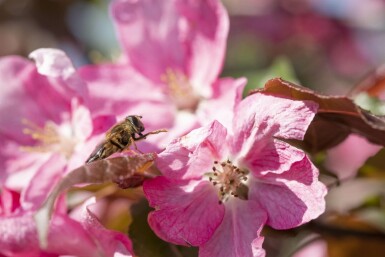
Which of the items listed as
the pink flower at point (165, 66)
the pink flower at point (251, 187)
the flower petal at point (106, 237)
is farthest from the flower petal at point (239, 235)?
the pink flower at point (165, 66)

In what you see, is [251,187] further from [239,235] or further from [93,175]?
[93,175]

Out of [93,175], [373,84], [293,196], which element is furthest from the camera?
[373,84]

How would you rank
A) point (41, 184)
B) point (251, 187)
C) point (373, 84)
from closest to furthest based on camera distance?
point (251, 187) < point (41, 184) < point (373, 84)

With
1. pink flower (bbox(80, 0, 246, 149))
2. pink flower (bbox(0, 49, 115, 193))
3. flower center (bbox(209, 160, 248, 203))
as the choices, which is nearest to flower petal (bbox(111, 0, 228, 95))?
pink flower (bbox(80, 0, 246, 149))

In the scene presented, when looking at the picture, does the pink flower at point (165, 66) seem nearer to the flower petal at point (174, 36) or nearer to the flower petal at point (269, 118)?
the flower petal at point (174, 36)

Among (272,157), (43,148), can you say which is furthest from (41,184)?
(272,157)

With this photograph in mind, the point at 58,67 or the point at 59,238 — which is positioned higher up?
the point at 58,67

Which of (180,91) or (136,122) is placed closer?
(136,122)

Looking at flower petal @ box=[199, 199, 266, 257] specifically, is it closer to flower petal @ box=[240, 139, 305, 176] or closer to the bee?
flower petal @ box=[240, 139, 305, 176]
